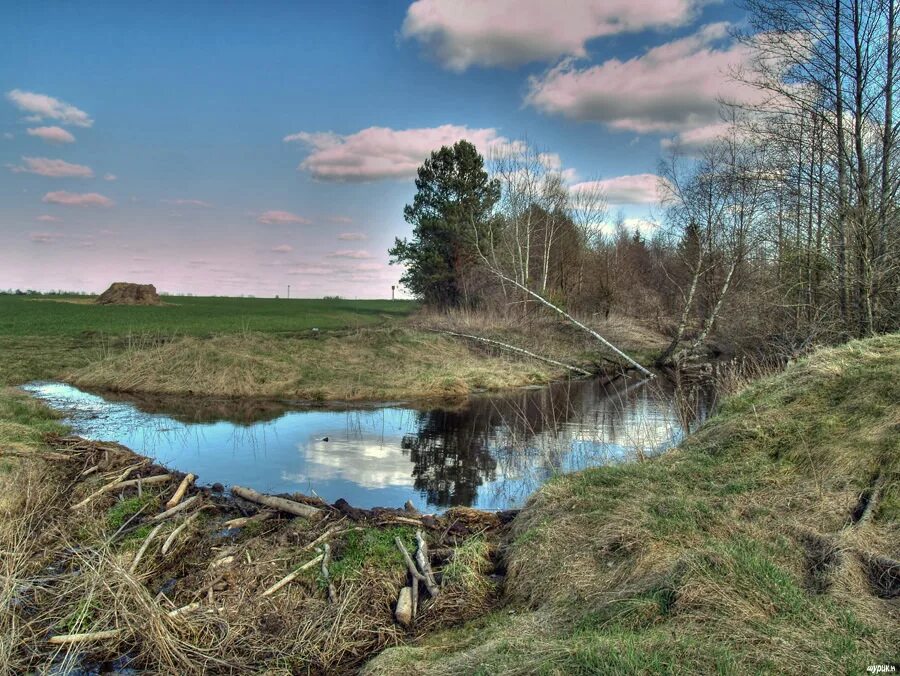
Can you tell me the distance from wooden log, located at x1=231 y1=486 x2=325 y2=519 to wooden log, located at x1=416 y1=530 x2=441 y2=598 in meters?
1.45

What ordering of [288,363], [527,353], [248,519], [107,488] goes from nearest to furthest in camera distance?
1. [248,519]
2. [107,488]
3. [288,363]
4. [527,353]

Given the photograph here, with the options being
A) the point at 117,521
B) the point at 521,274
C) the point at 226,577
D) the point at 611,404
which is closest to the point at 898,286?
the point at 611,404

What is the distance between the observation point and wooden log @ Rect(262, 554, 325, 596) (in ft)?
18.1

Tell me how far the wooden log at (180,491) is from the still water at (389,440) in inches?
49.1

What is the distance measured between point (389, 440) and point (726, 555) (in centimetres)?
962

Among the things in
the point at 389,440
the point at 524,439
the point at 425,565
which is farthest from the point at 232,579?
the point at 524,439

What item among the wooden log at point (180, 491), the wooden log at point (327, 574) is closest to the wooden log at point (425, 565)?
the wooden log at point (327, 574)

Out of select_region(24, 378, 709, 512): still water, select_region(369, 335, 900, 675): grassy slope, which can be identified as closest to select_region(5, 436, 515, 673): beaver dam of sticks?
select_region(369, 335, 900, 675): grassy slope

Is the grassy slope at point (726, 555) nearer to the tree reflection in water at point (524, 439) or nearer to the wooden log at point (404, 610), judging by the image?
the wooden log at point (404, 610)

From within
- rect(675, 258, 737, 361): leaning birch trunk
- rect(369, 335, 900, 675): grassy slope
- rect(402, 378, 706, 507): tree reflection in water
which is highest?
rect(675, 258, 737, 361): leaning birch trunk

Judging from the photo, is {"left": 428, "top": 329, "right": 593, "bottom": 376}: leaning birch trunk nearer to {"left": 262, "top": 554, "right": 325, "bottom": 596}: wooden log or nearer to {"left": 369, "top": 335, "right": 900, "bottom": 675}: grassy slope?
{"left": 369, "top": 335, "right": 900, "bottom": 675}: grassy slope

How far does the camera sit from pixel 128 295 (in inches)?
2462

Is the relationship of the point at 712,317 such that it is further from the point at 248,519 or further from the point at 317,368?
the point at 248,519

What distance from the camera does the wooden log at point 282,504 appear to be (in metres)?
7.41
